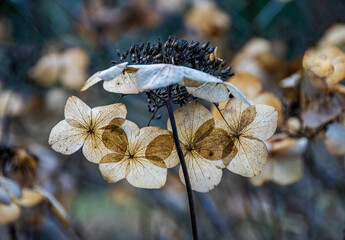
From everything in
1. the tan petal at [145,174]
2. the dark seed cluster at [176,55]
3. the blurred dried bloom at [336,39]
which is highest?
the blurred dried bloom at [336,39]

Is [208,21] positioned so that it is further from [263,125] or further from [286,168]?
[263,125]

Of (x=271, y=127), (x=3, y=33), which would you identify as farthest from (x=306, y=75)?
(x=3, y=33)

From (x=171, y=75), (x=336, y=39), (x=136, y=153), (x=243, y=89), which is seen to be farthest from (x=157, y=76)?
(x=336, y=39)

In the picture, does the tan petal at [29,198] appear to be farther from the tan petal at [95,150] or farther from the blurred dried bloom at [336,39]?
the blurred dried bloom at [336,39]

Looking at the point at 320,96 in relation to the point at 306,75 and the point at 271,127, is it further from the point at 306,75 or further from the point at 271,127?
→ the point at 271,127

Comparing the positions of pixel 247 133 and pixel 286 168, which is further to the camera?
pixel 286 168

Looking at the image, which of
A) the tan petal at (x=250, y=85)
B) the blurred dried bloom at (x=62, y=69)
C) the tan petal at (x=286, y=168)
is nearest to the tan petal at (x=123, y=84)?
the tan petal at (x=250, y=85)

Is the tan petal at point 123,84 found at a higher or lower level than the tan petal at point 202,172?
higher
